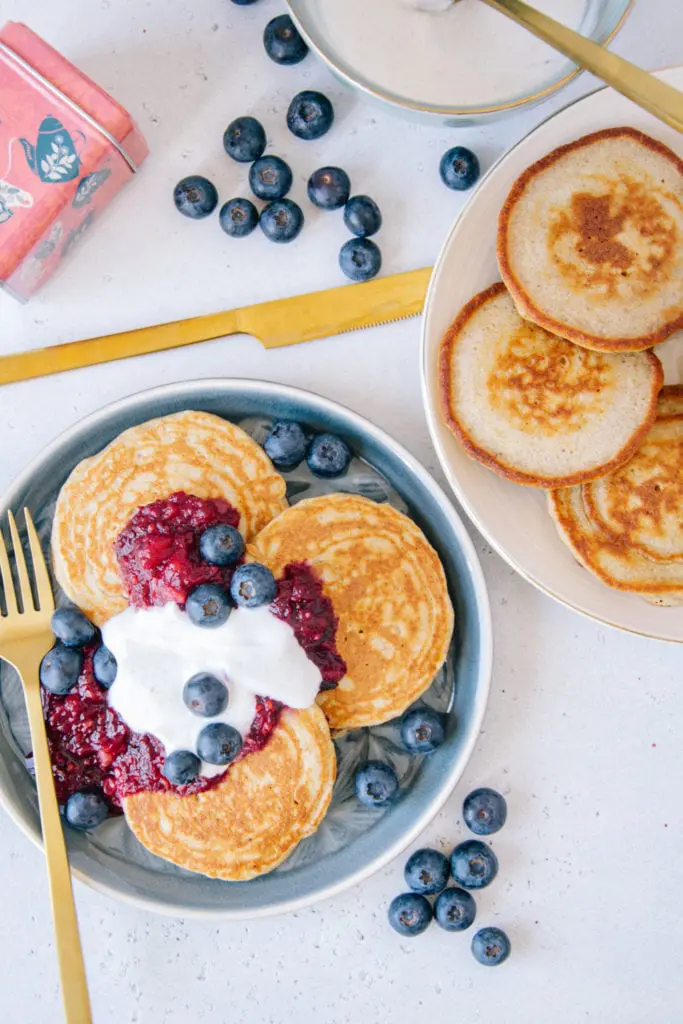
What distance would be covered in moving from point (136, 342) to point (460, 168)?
2.02ft

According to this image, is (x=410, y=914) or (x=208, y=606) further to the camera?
(x=410, y=914)

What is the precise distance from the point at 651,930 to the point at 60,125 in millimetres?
1681

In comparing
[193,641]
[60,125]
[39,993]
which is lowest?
[39,993]

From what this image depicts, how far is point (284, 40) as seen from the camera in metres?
1.51

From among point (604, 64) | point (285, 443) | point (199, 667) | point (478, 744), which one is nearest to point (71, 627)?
point (199, 667)

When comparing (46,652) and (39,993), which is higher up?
(46,652)

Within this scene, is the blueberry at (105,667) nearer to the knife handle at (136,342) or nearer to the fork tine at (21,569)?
the fork tine at (21,569)

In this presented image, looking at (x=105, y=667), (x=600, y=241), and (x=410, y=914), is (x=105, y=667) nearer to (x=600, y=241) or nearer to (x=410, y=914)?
(x=410, y=914)

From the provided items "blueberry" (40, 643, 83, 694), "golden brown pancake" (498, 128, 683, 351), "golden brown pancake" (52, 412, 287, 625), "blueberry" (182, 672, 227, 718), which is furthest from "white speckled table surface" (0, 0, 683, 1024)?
"blueberry" (182, 672, 227, 718)

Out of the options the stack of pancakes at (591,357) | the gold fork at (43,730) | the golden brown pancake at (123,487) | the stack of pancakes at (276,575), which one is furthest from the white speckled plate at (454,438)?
the gold fork at (43,730)

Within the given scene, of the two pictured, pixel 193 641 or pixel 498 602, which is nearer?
pixel 193 641

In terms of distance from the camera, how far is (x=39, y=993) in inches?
62.3

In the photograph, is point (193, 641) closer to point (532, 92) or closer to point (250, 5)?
point (532, 92)

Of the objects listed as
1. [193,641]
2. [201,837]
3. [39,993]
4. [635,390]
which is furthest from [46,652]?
[635,390]
